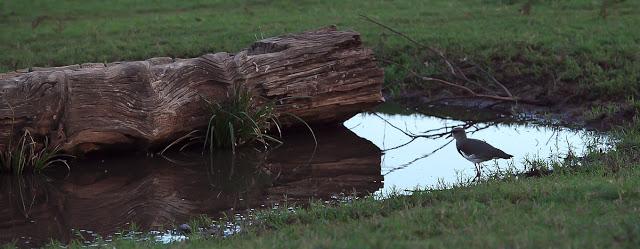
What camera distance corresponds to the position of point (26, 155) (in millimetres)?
10859

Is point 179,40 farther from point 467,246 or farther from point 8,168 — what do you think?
point 467,246

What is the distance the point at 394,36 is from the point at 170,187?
24.0 feet

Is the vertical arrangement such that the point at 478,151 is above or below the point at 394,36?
below

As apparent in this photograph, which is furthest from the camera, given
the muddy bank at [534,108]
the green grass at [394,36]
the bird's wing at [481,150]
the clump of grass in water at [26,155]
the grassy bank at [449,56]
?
the green grass at [394,36]

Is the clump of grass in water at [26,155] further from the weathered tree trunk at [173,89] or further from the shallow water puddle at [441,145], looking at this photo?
the shallow water puddle at [441,145]

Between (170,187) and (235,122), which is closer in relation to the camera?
(170,187)

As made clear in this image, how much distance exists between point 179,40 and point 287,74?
5904mm

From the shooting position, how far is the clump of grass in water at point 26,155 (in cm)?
1067

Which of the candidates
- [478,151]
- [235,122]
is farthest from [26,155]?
[478,151]

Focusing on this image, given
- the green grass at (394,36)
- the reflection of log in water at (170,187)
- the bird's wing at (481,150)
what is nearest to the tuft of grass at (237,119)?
the reflection of log in water at (170,187)

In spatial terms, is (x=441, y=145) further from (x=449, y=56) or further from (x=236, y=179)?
(x=449, y=56)

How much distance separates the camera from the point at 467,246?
20.1ft

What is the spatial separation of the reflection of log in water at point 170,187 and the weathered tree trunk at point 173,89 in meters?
0.44

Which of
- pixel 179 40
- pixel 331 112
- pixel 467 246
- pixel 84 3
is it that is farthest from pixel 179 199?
pixel 84 3
